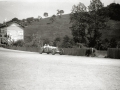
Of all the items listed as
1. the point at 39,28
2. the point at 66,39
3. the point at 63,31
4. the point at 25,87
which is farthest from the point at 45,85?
the point at 39,28

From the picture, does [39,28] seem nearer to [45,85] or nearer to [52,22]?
[52,22]

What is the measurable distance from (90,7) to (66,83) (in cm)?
4398

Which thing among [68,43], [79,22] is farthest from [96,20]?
[68,43]

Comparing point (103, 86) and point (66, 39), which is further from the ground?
point (66, 39)

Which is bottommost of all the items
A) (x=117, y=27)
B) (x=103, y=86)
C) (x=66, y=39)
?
(x=103, y=86)

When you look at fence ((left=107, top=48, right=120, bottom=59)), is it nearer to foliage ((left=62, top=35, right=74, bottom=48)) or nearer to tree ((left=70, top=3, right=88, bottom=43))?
foliage ((left=62, top=35, right=74, bottom=48))

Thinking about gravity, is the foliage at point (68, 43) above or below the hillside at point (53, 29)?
below

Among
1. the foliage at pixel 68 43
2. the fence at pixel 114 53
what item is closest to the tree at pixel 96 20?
the foliage at pixel 68 43

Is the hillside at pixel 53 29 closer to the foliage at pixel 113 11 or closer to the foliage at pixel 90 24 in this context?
the foliage at pixel 90 24

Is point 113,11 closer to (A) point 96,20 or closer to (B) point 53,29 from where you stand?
(A) point 96,20

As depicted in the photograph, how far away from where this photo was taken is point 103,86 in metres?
6.88

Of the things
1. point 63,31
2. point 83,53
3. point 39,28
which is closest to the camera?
point 83,53

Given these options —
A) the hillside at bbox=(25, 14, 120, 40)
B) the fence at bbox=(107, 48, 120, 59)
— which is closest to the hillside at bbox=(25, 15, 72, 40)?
the hillside at bbox=(25, 14, 120, 40)

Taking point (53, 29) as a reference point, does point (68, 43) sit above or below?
below
